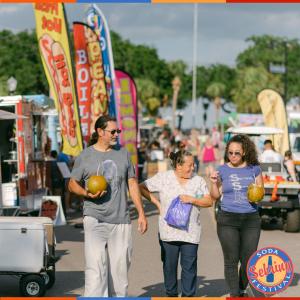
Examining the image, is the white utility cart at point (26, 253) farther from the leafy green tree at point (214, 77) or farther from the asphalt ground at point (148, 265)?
the leafy green tree at point (214, 77)

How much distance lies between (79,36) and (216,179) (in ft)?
42.1

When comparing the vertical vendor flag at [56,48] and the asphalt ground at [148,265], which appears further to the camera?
the vertical vendor flag at [56,48]

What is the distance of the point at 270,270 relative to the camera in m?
8.24

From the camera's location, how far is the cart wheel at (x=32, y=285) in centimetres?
991

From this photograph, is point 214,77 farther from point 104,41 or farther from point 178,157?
point 178,157

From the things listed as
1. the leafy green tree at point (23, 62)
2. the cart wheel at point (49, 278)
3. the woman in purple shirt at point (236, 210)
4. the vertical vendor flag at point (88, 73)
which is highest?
the leafy green tree at point (23, 62)

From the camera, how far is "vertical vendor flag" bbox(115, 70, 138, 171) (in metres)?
25.4

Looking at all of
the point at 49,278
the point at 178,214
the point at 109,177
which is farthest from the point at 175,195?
the point at 49,278

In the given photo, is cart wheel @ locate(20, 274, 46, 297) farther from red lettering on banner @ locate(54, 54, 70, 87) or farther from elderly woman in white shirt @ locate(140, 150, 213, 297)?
red lettering on banner @ locate(54, 54, 70, 87)

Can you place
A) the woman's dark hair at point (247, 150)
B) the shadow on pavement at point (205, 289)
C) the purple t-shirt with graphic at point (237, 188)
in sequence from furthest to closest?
the shadow on pavement at point (205, 289) < the woman's dark hair at point (247, 150) < the purple t-shirt with graphic at point (237, 188)

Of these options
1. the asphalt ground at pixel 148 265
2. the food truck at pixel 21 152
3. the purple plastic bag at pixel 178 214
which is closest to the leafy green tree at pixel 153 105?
the food truck at pixel 21 152

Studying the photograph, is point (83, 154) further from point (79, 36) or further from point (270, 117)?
point (270, 117)

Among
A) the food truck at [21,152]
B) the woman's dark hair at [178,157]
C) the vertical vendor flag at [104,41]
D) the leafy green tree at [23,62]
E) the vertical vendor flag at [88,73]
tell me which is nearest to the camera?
the woman's dark hair at [178,157]

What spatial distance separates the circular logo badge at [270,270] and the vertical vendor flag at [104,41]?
15259 millimetres
